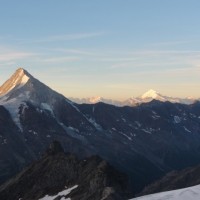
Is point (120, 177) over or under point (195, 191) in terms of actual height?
under

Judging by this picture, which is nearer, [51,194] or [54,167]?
[51,194]

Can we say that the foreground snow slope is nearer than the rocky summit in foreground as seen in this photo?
Yes

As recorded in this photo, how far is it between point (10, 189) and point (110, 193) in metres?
74.0

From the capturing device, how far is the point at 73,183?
174250 mm

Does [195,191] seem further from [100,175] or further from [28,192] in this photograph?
[28,192]

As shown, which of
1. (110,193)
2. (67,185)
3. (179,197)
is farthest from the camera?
(67,185)

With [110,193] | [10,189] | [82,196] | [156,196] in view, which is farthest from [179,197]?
[10,189]

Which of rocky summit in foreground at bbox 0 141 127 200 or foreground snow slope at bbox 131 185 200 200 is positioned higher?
foreground snow slope at bbox 131 185 200 200

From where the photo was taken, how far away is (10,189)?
198125 millimetres

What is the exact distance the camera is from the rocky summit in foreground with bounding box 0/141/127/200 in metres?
148

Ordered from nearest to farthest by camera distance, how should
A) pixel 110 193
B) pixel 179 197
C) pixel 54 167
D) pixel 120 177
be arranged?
1. pixel 179 197
2. pixel 110 193
3. pixel 120 177
4. pixel 54 167

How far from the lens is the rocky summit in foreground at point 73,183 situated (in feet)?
486

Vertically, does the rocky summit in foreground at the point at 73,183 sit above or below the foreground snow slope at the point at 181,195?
below

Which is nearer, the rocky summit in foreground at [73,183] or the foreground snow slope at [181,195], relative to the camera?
the foreground snow slope at [181,195]
